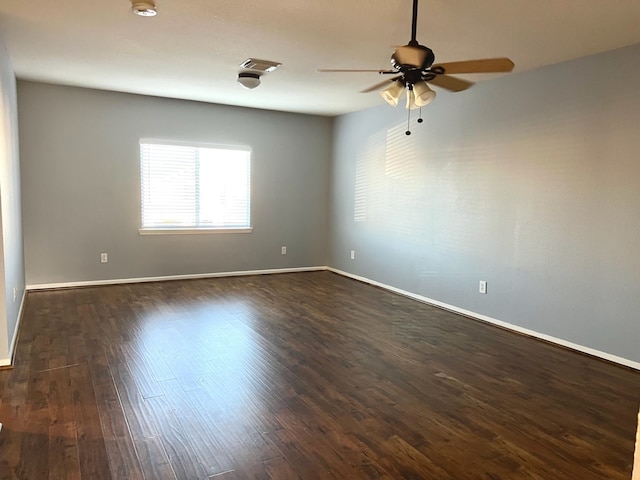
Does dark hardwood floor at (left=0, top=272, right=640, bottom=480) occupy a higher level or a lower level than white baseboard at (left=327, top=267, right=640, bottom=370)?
lower

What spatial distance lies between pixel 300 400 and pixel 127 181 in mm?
4165

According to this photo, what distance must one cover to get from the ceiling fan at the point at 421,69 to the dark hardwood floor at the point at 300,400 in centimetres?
186

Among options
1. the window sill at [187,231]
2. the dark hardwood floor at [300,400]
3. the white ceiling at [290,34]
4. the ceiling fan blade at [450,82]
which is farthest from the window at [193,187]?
the ceiling fan blade at [450,82]

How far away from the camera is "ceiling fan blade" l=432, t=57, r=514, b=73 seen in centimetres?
248

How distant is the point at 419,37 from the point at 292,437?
279 centimetres

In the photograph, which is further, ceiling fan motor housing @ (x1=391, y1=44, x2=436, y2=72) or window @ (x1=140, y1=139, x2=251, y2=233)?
window @ (x1=140, y1=139, x2=251, y2=233)

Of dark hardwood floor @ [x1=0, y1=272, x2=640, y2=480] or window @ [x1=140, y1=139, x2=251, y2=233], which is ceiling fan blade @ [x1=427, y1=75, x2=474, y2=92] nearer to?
dark hardwood floor @ [x1=0, y1=272, x2=640, y2=480]

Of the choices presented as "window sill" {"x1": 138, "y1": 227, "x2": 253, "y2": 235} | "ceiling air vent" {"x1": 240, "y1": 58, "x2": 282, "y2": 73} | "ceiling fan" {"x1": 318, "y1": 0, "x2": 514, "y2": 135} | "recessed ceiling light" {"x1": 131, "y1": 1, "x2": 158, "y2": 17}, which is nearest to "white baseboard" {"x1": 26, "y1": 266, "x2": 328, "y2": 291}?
"window sill" {"x1": 138, "y1": 227, "x2": 253, "y2": 235}

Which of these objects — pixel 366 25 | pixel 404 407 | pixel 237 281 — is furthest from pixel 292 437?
Result: pixel 237 281

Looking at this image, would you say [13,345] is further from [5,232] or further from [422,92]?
[422,92]

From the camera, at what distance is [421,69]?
243 centimetres

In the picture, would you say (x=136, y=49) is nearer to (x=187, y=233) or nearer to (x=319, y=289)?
(x=187, y=233)

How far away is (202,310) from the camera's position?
4703mm

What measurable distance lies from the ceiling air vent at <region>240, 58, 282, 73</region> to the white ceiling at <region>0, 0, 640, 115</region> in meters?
0.09
